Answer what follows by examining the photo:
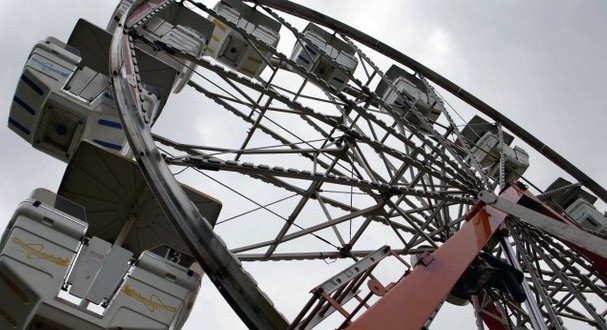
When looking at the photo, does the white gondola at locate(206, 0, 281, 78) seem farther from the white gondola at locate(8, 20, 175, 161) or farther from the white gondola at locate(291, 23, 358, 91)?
the white gondola at locate(8, 20, 175, 161)

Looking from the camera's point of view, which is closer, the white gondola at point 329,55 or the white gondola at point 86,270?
the white gondola at point 86,270

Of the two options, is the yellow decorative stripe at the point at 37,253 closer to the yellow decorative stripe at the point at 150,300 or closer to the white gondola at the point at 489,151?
the yellow decorative stripe at the point at 150,300

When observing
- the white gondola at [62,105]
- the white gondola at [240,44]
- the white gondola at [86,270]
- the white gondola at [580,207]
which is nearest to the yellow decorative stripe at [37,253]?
the white gondola at [86,270]

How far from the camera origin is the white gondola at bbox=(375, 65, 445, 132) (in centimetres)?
1529

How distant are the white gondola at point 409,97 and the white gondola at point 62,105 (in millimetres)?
7398

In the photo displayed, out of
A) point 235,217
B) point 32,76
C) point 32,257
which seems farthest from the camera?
point 235,217

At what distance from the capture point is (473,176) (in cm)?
1009

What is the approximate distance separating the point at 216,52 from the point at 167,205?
352 inches

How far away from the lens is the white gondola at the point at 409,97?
15.3 metres

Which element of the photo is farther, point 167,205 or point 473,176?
point 473,176

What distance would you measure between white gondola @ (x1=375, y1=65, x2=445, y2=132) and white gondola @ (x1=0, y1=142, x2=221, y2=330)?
8.15m

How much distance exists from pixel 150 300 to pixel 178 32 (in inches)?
229

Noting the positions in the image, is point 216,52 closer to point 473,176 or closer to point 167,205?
point 473,176

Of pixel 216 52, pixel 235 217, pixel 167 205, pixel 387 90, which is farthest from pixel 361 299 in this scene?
pixel 387 90
